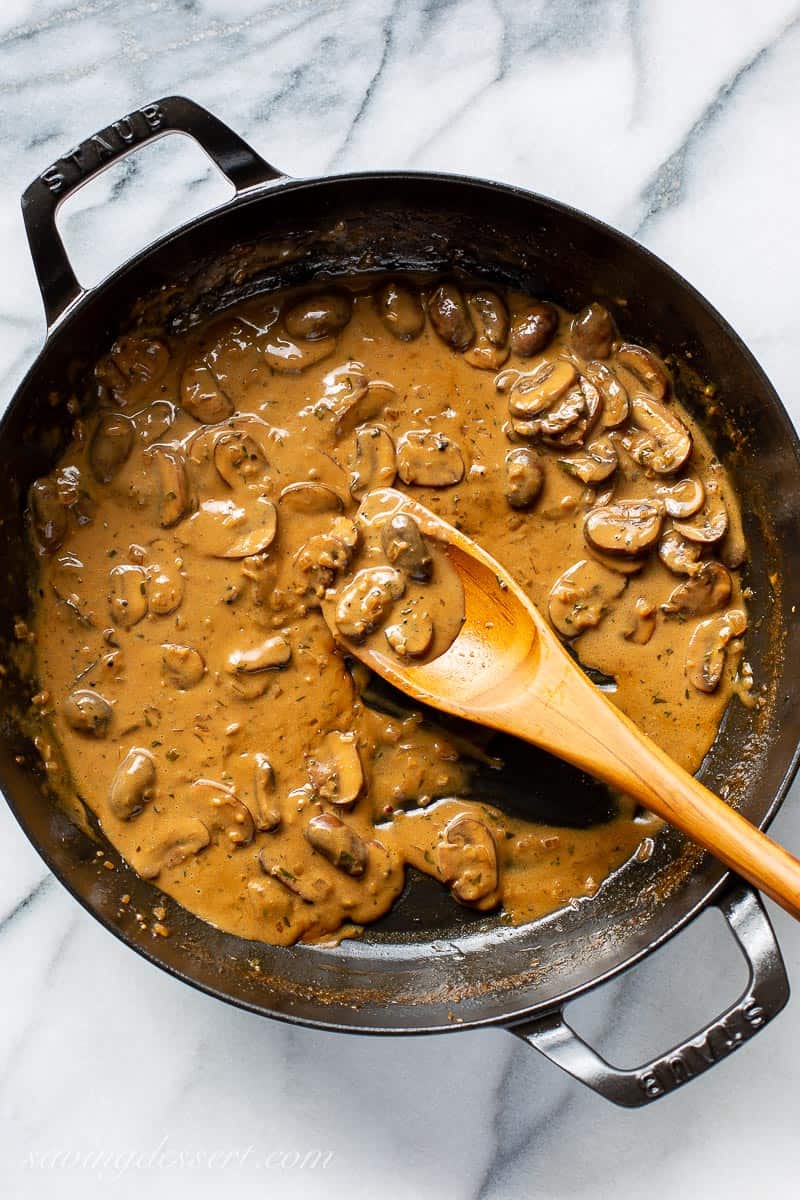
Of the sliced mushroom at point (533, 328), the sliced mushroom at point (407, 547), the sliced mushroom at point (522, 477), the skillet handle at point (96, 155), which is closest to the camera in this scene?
the skillet handle at point (96, 155)

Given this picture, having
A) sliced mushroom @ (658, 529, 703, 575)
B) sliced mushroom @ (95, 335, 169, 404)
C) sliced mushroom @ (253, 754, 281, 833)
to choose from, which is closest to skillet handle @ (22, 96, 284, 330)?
sliced mushroom @ (95, 335, 169, 404)

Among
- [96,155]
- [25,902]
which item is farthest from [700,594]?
[25,902]

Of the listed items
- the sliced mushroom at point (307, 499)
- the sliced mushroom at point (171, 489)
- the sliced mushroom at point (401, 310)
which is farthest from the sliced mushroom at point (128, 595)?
the sliced mushroom at point (401, 310)

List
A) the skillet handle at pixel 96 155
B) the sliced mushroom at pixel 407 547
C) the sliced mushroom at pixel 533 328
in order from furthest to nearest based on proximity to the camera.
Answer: the sliced mushroom at pixel 533 328, the sliced mushroom at pixel 407 547, the skillet handle at pixel 96 155

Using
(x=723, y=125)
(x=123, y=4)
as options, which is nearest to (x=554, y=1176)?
(x=723, y=125)

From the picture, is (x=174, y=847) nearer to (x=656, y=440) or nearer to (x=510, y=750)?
(x=510, y=750)

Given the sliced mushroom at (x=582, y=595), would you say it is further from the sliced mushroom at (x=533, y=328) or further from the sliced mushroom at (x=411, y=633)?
the sliced mushroom at (x=533, y=328)

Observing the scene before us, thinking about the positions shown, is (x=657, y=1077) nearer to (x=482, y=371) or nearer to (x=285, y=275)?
(x=482, y=371)

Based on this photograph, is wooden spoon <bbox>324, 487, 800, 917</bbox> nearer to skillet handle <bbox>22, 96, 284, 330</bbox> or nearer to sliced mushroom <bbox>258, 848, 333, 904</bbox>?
sliced mushroom <bbox>258, 848, 333, 904</bbox>
